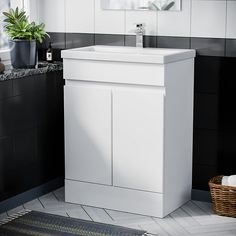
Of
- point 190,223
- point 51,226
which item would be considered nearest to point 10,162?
point 51,226

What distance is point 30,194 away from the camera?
427 cm

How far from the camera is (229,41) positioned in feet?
13.1

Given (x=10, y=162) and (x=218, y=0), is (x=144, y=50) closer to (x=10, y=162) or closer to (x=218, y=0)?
(x=218, y=0)

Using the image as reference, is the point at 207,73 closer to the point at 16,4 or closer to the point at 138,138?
the point at 138,138

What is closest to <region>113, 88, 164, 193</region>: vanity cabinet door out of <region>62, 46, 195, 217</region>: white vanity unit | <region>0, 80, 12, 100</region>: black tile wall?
<region>62, 46, 195, 217</region>: white vanity unit

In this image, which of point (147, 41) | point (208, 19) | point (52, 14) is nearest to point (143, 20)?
point (147, 41)

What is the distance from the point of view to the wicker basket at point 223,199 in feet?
12.8

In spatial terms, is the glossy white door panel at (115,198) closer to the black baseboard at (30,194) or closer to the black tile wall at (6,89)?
the black baseboard at (30,194)

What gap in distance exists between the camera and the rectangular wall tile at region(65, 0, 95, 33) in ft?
14.7

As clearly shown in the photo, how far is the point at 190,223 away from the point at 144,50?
119cm

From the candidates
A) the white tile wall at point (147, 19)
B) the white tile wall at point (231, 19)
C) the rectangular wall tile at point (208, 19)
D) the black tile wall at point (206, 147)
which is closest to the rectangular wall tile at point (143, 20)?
the white tile wall at point (147, 19)

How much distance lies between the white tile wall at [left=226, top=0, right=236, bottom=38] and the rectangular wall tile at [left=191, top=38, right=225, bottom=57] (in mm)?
74

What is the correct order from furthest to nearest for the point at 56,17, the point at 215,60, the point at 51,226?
the point at 56,17 < the point at 215,60 < the point at 51,226

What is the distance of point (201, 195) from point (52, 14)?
171 cm
